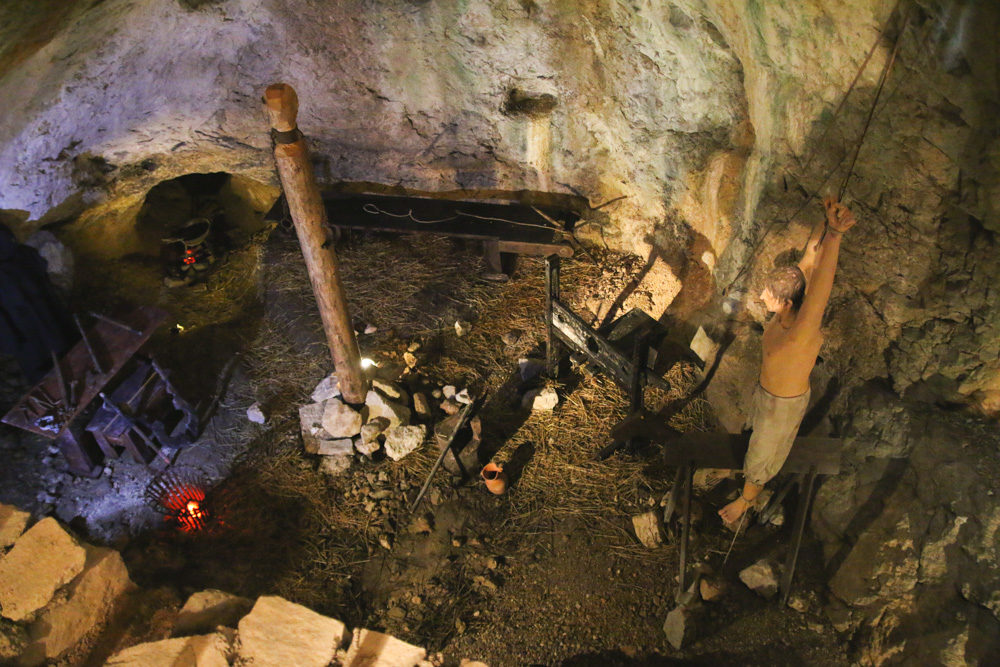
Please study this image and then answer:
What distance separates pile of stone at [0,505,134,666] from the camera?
352 centimetres

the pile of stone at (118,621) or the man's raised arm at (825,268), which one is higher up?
the man's raised arm at (825,268)

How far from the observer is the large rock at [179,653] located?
338 centimetres

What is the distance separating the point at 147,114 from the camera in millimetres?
5922

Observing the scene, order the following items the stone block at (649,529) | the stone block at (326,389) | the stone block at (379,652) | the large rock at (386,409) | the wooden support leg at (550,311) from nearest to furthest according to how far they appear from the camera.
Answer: the stone block at (379,652) < the stone block at (649,529) < the wooden support leg at (550,311) < the large rock at (386,409) < the stone block at (326,389)

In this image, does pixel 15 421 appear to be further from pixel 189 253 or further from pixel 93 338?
pixel 189 253

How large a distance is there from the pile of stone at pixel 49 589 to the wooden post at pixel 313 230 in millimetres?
2080

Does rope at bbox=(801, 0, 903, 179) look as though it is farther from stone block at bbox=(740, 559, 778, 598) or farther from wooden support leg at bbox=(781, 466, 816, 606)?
stone block at bbox=(740, 559, 778, 598)

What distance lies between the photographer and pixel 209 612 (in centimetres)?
382

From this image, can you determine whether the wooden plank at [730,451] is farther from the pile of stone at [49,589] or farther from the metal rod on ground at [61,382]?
the metal rod on ground at [61,382]

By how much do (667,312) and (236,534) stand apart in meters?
4.17

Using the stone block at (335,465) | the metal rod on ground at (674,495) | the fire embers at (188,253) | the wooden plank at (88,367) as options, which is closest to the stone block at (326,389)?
the stone block at (335,465)

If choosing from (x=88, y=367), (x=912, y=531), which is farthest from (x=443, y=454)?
(x=88, y=367)

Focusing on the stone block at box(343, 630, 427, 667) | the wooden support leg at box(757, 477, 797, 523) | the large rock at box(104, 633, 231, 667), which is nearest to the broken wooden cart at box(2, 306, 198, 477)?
the large rock at box(104, 633, 231, 667)

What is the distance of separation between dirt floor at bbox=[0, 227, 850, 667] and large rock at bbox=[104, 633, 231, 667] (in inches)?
9.8
